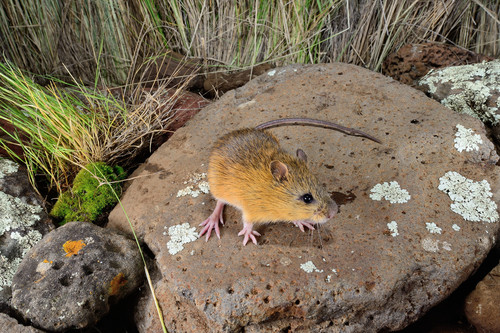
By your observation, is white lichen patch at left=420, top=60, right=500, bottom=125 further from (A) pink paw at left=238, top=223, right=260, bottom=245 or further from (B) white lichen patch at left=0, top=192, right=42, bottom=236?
(B) white lichen patch at left=0, top=192, right=42, bottom=236

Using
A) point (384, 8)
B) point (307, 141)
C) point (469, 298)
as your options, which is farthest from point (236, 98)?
point (469, 298)

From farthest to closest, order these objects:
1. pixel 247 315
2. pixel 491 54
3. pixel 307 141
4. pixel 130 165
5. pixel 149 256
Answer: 1. pixel 491 54
2. pixel 130 165
3. pixel 307 141
4. pixel 149 256
5. pixel 247 315

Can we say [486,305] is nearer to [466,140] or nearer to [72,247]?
[466,140]

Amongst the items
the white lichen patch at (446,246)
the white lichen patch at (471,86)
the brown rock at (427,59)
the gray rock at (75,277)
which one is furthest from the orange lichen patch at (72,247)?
the brown rock at (427,59)

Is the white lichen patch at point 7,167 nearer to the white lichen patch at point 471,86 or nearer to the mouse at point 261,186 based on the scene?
the mouse at point 261,186

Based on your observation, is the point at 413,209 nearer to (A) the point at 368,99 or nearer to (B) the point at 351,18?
(A) the point at 368,99

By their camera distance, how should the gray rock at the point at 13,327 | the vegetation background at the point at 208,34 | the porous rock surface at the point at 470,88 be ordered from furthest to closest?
the vegetation background at the point at 208,34, the porous rock surface at the point at 470,88, the gray rock at the point at 13,327

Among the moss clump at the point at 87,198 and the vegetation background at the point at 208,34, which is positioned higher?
the vegetation background at the point at 208,34
